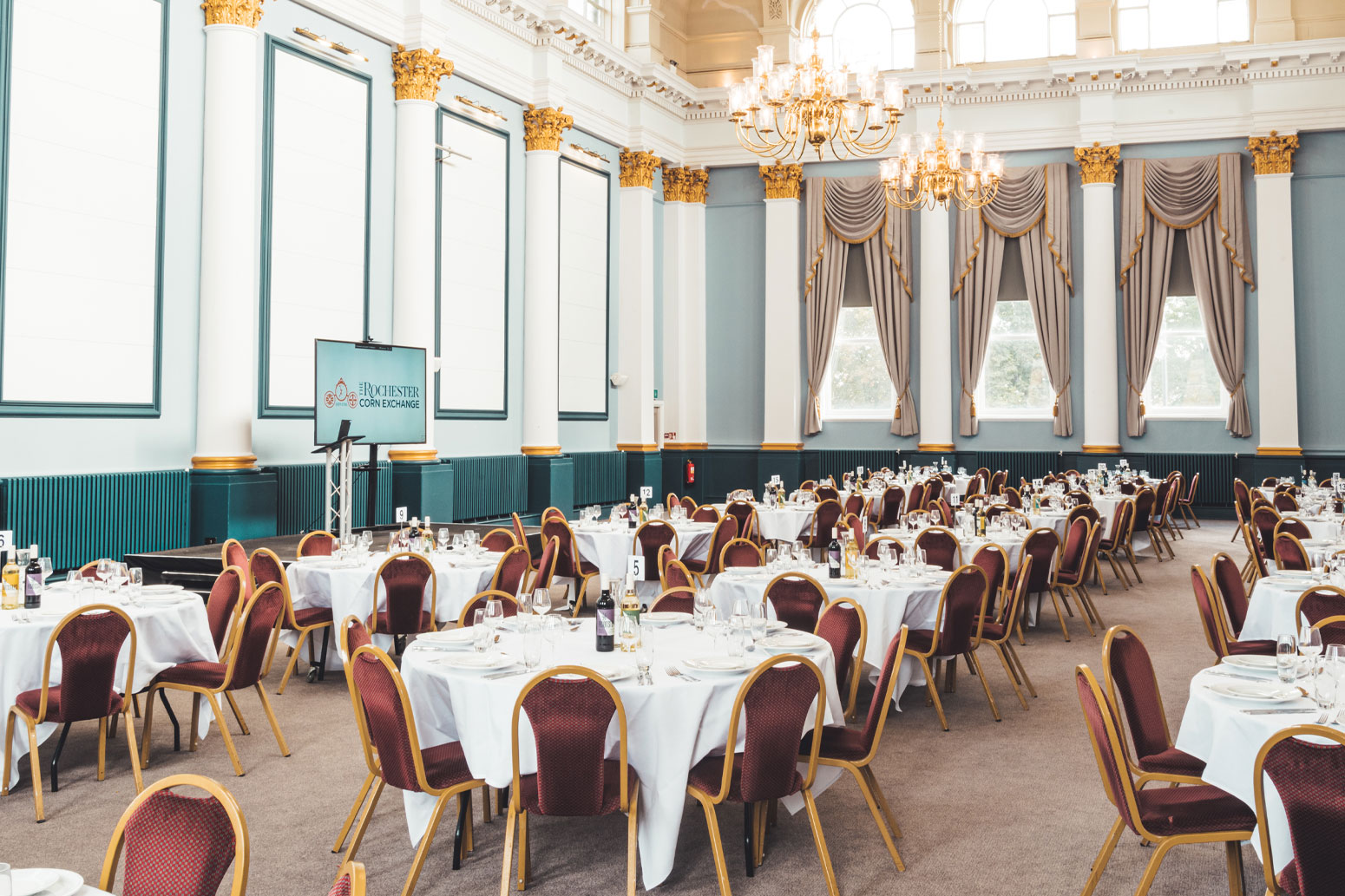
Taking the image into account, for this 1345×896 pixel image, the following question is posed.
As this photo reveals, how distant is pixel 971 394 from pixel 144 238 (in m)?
11.2

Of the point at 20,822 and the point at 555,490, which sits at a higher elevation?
the point at 555,490

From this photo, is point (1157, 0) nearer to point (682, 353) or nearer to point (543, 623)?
point (682, 353)

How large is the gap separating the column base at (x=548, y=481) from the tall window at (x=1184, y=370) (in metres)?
8.34

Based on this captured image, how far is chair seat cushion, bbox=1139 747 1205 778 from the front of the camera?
3387 millimetres

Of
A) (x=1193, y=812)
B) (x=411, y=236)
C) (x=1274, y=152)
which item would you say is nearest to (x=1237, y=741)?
(x=1193, y=812)

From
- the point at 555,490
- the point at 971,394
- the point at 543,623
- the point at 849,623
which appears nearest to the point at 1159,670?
the point at 849,623

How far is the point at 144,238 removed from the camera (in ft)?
27.1

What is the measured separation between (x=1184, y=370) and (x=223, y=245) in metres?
12.7

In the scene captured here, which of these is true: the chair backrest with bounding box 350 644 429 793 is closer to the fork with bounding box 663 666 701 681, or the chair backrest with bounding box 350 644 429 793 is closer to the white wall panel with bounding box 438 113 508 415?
the fork with bounding box 663 666 701 681

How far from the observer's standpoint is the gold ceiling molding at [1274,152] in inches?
564

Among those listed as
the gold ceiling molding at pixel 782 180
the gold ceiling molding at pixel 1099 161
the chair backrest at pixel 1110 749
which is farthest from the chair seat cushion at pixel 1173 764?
the gold ceiling molding at pixel 782 180

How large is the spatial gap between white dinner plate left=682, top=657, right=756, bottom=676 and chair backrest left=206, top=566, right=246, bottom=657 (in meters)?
2.62

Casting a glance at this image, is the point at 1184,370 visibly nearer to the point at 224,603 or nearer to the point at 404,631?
the point at 404,631

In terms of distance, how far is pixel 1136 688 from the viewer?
139 inches
